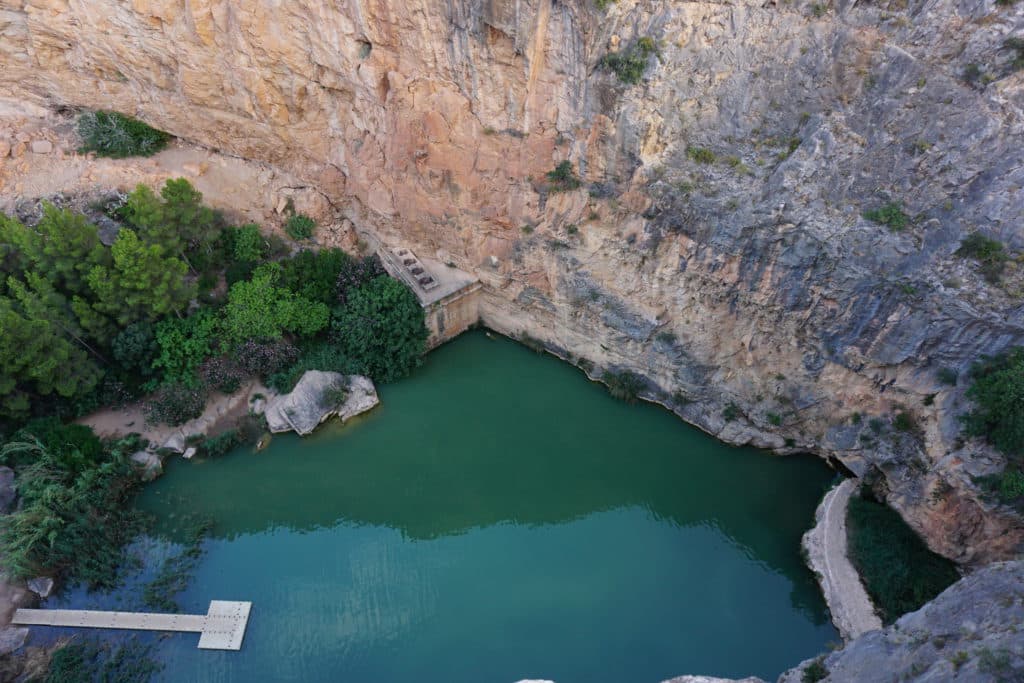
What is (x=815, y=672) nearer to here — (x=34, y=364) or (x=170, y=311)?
(x=170, y=311)

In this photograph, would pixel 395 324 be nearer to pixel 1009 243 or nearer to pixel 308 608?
pixel 308 608

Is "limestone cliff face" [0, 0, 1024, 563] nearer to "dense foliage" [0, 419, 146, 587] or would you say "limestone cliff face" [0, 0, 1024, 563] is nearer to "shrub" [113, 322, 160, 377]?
"shrub" [113, 322, 160, 377]

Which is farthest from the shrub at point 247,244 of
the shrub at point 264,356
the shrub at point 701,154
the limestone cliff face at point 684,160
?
the shrub at point 701,154

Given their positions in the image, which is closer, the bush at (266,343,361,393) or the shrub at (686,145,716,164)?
the shrub at (686,145,716,164)

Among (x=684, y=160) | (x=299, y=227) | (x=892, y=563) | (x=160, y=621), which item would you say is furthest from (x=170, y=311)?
(x=892, y=563)

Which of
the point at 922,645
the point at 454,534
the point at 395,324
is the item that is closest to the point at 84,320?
the point at 395,324

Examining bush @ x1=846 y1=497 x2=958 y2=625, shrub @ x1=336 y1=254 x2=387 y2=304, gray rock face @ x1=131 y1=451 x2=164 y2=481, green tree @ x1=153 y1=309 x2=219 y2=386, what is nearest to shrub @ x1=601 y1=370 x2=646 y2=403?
bush @ x1=846 y1=497 x2=958 y2=625

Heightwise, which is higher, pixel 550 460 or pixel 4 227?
pixel 4 227
